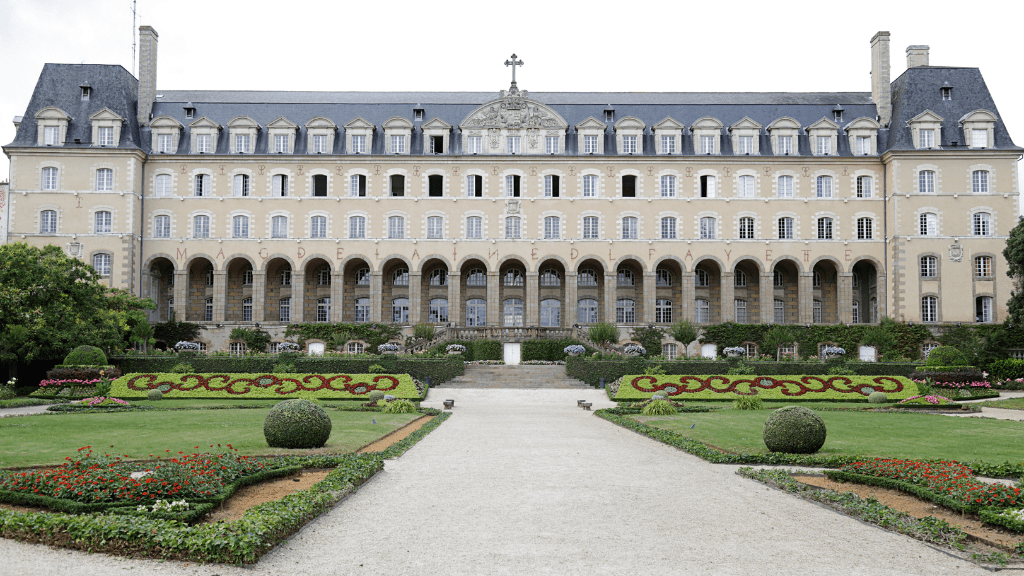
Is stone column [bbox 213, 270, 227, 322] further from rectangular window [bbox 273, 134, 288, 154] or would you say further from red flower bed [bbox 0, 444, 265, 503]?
red flower bed [bbox 0, 444, 265, 503]

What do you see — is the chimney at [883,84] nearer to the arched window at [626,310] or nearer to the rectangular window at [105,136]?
the arched window at [626,310]

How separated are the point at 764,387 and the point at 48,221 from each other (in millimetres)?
40230

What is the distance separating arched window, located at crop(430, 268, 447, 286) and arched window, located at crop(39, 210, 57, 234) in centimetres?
2174

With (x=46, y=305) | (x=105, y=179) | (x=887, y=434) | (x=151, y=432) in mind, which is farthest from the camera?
(x=105, y=179)

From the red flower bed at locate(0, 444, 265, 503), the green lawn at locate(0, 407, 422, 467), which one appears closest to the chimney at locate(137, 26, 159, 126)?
the green lawn at locate(0, 407, 422, 467)

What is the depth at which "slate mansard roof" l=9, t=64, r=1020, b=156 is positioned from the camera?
4725 cm

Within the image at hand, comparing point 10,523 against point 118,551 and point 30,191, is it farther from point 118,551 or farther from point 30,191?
point 30,191

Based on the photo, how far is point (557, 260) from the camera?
163 ft

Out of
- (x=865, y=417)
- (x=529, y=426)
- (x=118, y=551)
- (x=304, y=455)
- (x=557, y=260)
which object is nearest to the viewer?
(x=118, y=551)

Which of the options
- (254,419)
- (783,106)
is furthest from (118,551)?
(783,106)

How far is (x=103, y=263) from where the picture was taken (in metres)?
46.0

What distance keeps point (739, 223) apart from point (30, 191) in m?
41.2

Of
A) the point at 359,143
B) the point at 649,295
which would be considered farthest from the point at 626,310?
the point at 359,143

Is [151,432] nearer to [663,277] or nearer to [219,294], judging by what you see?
[219,294]
